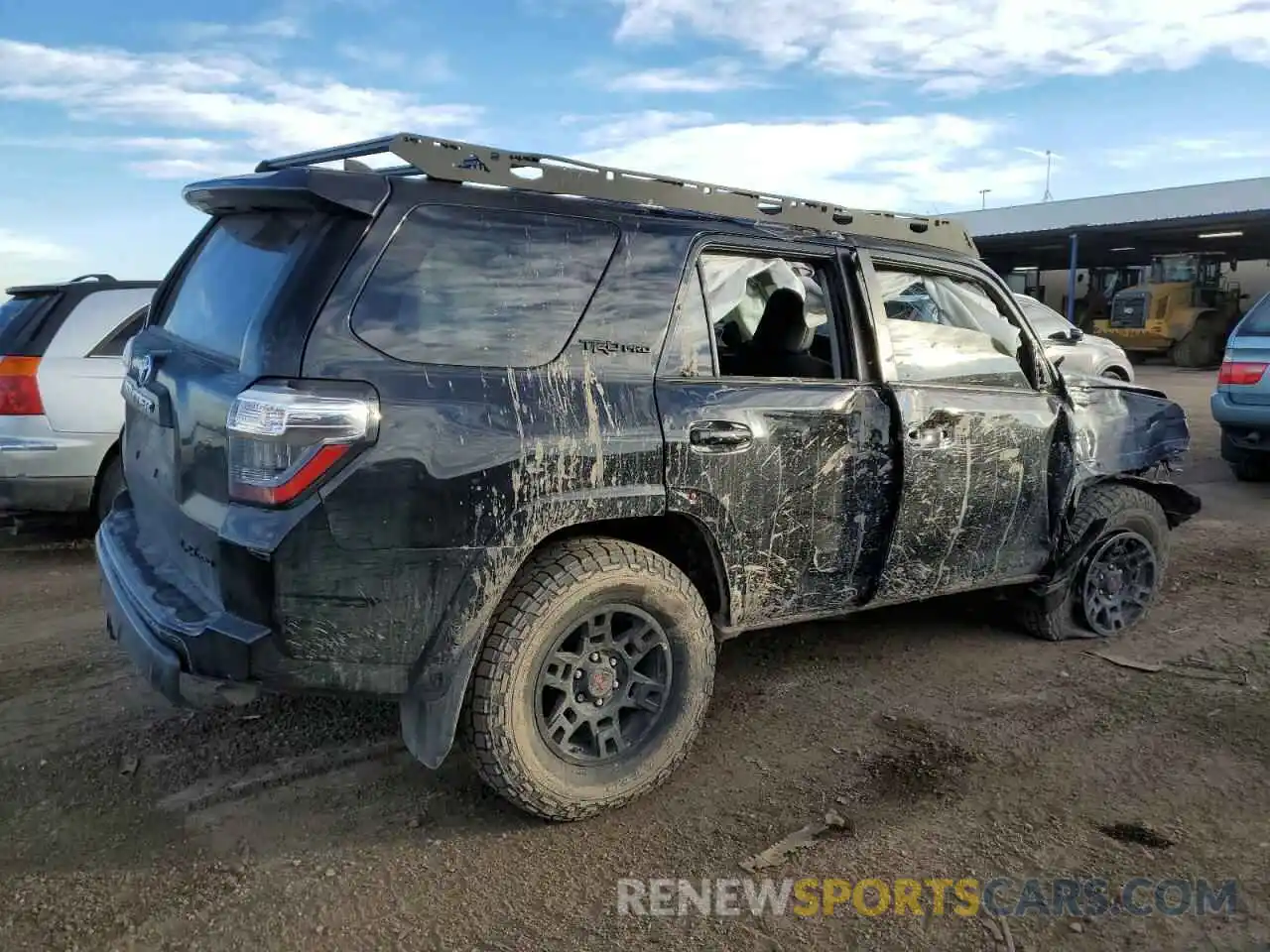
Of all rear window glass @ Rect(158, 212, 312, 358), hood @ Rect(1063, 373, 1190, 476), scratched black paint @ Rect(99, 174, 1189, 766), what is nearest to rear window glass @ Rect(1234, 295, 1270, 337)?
hood @ Rect(1063, 373, 1190, 476)

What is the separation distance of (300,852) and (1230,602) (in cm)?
478

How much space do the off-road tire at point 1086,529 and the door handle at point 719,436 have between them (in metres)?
2.02

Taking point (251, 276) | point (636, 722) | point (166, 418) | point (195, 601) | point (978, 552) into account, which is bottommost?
point (636, 722)

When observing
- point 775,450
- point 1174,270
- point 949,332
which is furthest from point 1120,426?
point 1174,270

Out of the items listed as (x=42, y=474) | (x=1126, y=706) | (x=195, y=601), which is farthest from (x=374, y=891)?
(x=42, y=474)

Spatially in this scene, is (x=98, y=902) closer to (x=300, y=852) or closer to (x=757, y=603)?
(x=300, y=852)

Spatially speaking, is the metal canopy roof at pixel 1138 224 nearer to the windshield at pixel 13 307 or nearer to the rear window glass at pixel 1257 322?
the rear window glass at pixel 1257 322

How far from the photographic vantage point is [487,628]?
2.85 meters

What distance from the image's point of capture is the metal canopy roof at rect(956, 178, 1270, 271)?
24688mm

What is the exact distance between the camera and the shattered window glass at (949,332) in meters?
3.82

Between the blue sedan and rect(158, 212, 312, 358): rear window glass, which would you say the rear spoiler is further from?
the blue sedan

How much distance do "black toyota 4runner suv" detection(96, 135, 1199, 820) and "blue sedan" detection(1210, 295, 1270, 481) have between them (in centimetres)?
538

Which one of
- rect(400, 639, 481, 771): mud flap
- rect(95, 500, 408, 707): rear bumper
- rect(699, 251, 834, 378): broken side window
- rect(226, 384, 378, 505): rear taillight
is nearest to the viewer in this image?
rect(226, 384, 378, 505): rear taillight

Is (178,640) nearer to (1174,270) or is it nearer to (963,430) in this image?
(963,430)
